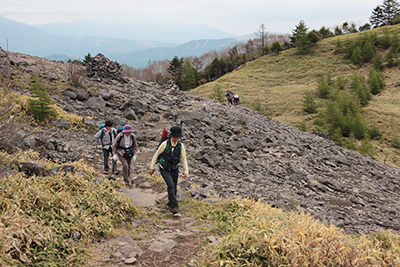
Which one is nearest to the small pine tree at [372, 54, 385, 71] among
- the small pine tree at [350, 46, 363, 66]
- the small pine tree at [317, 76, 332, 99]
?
the small pine tree at [350, 46, 363, 66]

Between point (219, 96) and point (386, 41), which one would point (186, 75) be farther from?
point (386, 41)

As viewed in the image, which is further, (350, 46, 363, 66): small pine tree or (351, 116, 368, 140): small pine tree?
(350, 46, 363, 66): small pine tree

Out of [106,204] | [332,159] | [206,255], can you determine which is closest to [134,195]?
[106,204]

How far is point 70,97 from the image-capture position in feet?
50.2

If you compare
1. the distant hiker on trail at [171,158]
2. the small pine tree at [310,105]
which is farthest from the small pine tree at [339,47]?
the distant hiker on trail at [171,158]

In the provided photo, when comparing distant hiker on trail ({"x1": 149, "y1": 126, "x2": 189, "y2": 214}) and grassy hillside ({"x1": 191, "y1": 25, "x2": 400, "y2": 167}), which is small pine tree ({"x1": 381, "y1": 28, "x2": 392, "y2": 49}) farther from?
distant hiker on trail ({"x1": 149, "y1": 126, "x2": 189, "y2": 214})

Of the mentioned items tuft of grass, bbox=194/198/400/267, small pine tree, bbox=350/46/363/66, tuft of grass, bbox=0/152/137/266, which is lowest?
tuft of grass, bbox=194/198/400/267

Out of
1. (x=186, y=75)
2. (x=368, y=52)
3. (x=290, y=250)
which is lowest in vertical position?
(x=290, y=250)

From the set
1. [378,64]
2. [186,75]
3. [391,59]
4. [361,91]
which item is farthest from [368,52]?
[186,75]

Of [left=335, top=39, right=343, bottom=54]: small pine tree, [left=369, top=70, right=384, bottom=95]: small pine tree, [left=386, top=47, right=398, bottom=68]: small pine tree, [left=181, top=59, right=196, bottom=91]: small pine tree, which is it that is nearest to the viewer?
[left=369, top=70, right=384, bottom=95]: small pine tree

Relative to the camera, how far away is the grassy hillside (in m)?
38.2

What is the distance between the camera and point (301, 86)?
59562mm

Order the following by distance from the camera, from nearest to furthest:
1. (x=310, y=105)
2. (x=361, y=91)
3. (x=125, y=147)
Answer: (x=125, y=147) < (x=310, y=105) < (x=361, y=91)

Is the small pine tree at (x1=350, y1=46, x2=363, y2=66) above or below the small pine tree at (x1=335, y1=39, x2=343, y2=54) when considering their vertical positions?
below
